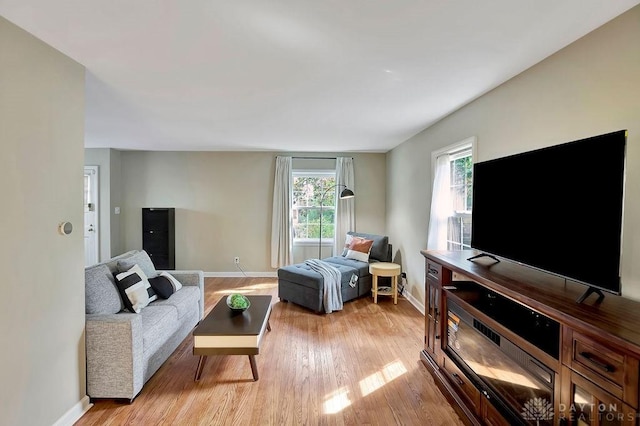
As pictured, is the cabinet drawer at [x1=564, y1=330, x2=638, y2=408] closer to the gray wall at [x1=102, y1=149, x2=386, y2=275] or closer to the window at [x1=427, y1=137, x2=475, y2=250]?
the window at [x1=427, y1=137, x2=475, y2=250]

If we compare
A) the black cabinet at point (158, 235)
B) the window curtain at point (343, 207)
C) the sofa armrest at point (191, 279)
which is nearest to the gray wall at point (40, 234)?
the sofa armrest at point (191, 279)

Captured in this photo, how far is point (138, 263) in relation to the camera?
312cm

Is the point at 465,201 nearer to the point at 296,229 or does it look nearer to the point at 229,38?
the point at 229,38

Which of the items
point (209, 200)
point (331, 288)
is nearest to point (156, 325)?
point (331, 288)

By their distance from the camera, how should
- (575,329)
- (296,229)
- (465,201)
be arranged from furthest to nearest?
(296,229)
(465,201)
(575,329)

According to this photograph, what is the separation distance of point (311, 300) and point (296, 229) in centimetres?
210

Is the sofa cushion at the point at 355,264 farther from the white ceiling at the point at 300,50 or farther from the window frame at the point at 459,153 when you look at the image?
the white ceiling at the point at 300,50

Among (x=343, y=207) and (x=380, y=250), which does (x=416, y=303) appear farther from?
(x=343, y=207)

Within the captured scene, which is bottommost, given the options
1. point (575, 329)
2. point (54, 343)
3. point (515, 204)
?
point (54, 343)

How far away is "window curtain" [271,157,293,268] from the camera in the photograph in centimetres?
552

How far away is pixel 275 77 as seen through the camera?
2270 millimetres

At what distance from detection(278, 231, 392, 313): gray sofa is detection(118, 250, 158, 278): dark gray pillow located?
1.60 metres

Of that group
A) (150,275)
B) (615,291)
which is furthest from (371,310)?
(615,291)

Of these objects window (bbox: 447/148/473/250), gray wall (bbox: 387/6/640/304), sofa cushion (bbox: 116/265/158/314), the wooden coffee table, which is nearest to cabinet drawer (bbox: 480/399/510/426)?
gray wall (bbox: 387/6/640/304)
